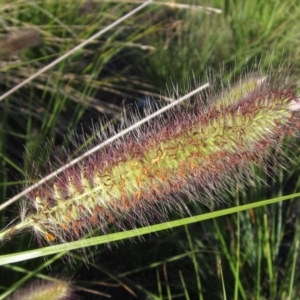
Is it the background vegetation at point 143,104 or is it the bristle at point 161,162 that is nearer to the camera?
the bristle at point 161,162

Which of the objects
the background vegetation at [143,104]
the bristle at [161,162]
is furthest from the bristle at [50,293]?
the bristle at [161,162]

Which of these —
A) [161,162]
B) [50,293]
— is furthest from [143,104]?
Result: [161,162]

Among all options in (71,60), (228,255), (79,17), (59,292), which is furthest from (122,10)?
(59,292)

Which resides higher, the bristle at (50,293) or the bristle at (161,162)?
the bristle at (161,162)

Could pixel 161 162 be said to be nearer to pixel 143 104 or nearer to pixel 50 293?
pixel 50 293

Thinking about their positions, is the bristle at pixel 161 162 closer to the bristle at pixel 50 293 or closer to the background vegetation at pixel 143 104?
the background vegetation at pixel 143 104

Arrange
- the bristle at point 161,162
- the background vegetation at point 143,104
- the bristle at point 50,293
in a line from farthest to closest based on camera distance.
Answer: the background vegetation at point 143,104 → the bristle at point 50,293 → the bristle at point 161,162

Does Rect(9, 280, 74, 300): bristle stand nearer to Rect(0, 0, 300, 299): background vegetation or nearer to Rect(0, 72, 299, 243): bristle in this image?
Rect(0, 0, 300, 299): background vegetation

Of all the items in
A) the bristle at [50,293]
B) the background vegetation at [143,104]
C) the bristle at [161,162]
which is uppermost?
the bristle at [161,162]
